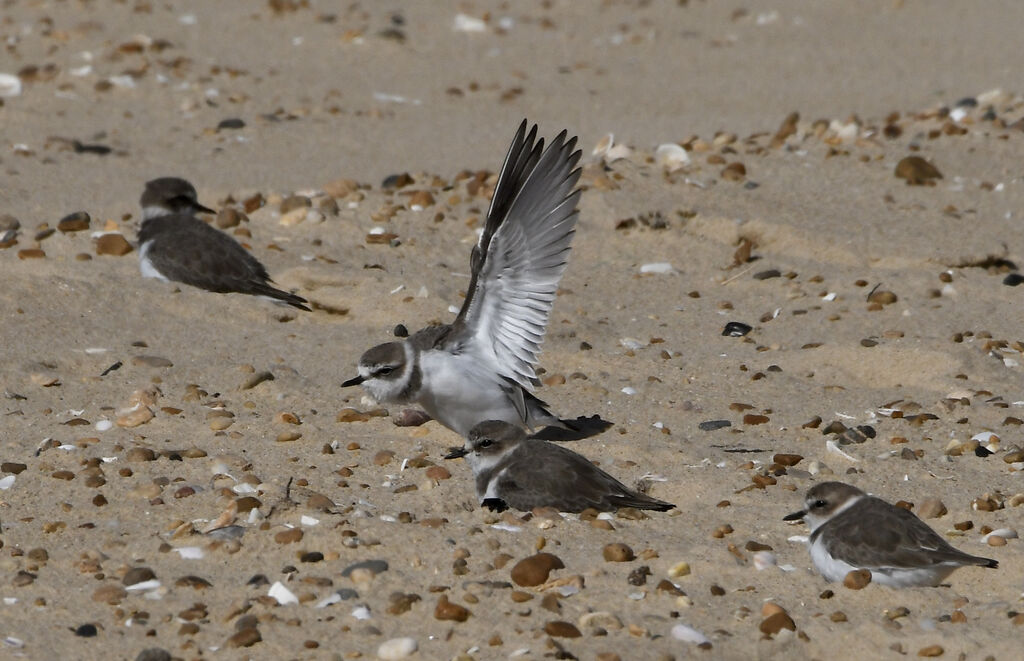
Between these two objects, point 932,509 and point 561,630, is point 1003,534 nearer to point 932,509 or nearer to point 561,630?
point 932,509

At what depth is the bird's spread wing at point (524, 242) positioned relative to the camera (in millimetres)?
5270

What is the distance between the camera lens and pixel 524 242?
17.4ft

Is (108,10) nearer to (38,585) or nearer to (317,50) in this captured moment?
(317,50)

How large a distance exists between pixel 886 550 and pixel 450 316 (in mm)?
3193

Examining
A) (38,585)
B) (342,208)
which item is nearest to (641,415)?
(38,585)

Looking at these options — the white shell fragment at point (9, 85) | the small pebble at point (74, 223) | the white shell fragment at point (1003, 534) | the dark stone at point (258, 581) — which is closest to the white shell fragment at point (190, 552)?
the dark stone at point (258, 581)

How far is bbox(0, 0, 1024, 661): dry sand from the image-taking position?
409 cm

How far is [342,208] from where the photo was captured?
27.7 ft

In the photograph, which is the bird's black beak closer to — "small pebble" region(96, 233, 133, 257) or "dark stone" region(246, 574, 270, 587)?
"dark stone" region(246, 574, 270, 587)

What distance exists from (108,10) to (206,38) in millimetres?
1101

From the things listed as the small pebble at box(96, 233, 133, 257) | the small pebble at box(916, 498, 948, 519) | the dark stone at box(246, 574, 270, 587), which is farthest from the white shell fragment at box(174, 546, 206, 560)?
the small pebble at box(96, 233, 133, 257)

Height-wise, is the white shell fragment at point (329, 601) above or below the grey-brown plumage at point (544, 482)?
below

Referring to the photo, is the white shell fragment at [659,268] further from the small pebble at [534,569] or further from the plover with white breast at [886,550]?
the small pebble at [534,569]

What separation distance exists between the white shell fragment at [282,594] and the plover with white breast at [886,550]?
1575 millimetres
